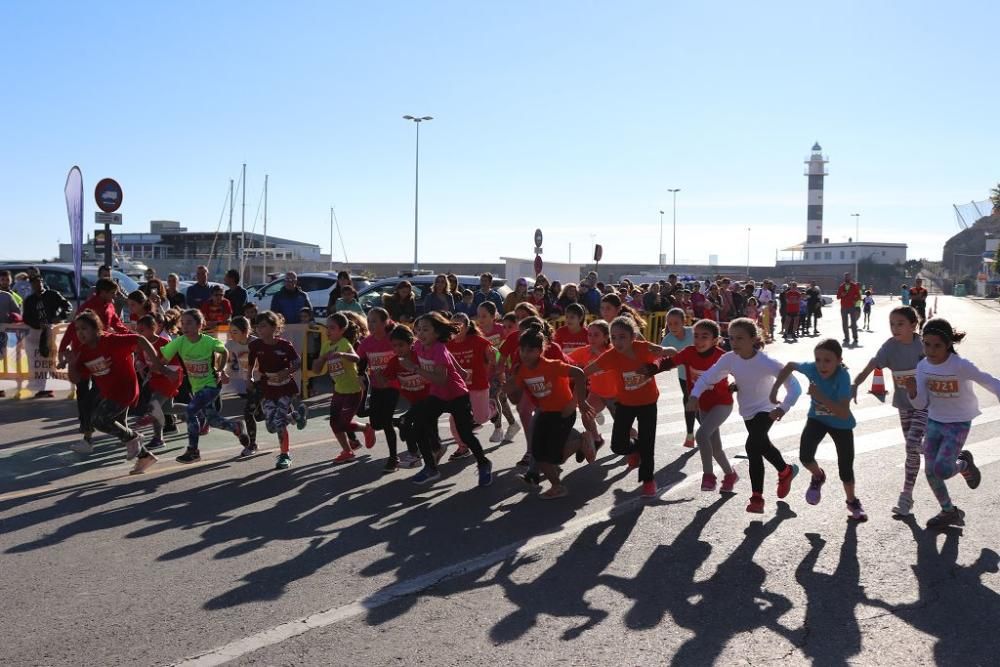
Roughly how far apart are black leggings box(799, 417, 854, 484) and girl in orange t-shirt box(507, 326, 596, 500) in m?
1.71

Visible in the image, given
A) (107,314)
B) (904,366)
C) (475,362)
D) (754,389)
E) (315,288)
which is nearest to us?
(754,389)

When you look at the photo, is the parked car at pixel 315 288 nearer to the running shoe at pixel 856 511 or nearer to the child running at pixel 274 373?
the child running at pixel 274 373

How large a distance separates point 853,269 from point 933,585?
12150 cm

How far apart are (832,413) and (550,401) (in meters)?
2.13

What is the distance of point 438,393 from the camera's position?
814 centimetres

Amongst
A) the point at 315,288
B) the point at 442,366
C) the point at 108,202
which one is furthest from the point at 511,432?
the point at 315,288

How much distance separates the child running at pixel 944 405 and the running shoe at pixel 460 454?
4.31 meters

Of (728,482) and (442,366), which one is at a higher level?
(442,366)

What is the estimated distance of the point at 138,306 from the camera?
37.0ft

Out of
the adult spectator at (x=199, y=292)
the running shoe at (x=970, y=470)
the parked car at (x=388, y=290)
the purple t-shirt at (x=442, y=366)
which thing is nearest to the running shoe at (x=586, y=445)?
the purple t-shirt at (x=442, y=366)

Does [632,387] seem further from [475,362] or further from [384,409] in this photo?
[384,409]

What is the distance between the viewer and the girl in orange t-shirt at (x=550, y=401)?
24.6 feet

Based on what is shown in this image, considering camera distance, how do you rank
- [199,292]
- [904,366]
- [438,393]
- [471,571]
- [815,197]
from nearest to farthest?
[471,571] → [904,366] → [438,393] → [199,292] → [815,197]

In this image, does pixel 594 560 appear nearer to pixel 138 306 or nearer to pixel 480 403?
pixel 480 403
